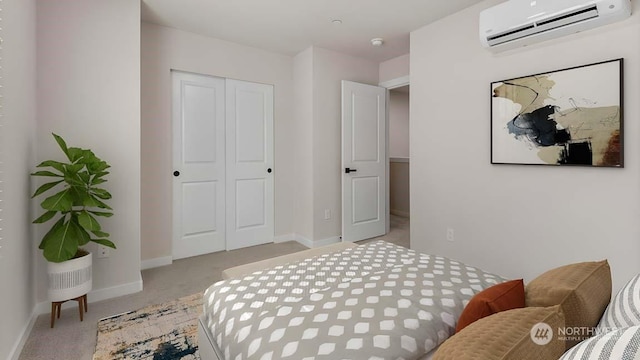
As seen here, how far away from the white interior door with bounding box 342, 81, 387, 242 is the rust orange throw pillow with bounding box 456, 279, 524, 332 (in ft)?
10.2

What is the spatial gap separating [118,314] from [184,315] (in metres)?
0.51

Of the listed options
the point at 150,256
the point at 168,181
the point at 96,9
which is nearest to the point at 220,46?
the point at 96,9

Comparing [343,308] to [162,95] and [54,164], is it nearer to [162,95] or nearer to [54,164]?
[54,164]

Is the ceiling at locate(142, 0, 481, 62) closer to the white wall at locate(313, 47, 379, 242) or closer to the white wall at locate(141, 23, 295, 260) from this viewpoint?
the white wall at locate(141, 23, 295, 260)

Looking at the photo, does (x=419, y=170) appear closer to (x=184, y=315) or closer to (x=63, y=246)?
(x=184, y=315)

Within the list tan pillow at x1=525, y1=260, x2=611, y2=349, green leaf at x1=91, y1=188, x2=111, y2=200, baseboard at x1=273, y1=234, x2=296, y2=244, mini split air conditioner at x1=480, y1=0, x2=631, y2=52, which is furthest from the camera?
baseboard at x1=273, y1=234, x2=296, y2=244

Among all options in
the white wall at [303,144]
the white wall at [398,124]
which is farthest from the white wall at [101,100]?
the white wall at [398,124]

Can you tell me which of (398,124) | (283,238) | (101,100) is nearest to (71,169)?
(101,100)

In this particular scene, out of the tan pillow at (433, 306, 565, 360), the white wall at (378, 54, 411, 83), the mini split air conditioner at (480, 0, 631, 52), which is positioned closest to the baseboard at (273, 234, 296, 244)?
the white wall at (378, 54, 411, 83)

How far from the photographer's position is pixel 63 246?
205cm

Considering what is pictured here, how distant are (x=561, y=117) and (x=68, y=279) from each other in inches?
146

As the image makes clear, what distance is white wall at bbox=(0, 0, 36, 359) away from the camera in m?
1.64

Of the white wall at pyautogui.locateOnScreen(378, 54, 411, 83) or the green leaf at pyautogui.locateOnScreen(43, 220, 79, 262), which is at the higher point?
the white wall at pyautogui.locateOnScreen(378, 54, 411, 83)

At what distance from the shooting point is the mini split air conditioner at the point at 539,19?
1.98 meters
